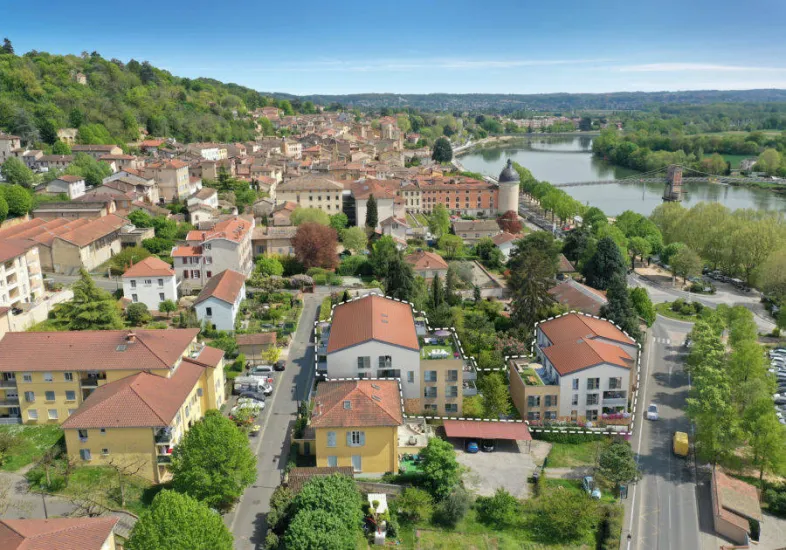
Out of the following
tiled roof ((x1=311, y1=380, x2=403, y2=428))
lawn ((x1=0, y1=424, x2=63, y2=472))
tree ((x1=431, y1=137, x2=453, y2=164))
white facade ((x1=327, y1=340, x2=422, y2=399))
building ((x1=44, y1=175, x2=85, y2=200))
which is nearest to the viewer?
tiled roof ((x1=311, y1=380, x2=403, y2=428))

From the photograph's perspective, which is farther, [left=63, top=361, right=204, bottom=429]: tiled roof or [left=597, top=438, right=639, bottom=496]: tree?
[left=597, top=438, right=639, bottom=496]: tree

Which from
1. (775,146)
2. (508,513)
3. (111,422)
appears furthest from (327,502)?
(775,146)

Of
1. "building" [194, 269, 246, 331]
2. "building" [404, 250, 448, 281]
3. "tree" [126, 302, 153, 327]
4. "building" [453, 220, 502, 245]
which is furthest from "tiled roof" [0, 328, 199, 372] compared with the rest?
"building" [453, 220, 502, 245]

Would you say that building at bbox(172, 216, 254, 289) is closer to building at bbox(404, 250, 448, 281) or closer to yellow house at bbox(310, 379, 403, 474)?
building at bbox(404, 250, 448, 281)

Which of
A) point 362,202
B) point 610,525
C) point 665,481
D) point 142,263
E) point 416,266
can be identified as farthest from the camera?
point 362,202

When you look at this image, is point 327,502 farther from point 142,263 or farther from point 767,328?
point 767,328

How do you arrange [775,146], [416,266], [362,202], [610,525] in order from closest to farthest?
[610,525] < [416,266] < [362,202] < [775,146]

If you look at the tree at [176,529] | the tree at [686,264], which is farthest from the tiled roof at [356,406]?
the tree at [686,264]

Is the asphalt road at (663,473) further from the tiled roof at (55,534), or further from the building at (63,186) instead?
the building at (63,186)

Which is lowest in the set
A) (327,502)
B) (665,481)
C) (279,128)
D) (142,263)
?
(665,481)
